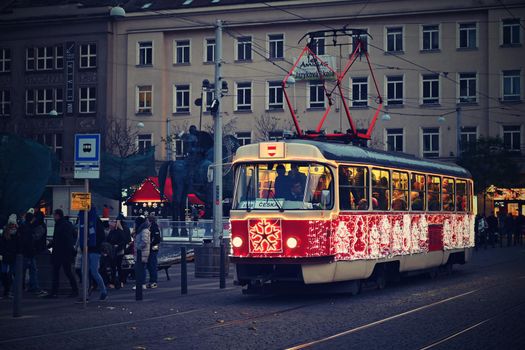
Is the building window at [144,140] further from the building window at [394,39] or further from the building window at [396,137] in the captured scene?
the building window at [394,39]

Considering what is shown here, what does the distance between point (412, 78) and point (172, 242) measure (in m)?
28.9

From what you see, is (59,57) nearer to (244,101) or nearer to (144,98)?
(144,98)

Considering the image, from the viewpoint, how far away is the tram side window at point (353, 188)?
794 inches

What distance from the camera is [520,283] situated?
78.5 ft

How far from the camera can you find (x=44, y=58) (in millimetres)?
72812

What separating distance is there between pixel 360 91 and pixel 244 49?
8.46 meters

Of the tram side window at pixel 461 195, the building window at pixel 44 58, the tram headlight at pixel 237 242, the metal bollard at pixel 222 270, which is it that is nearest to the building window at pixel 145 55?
the building window at pixel 44 58

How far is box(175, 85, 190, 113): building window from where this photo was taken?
231ft

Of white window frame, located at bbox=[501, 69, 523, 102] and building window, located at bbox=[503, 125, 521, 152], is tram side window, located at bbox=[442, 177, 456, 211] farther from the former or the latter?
white window frame, located at bbox=[501, 69, 523, 102]

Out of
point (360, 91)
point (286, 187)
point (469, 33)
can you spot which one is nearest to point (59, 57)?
point (360, 91)

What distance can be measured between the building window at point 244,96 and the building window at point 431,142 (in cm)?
1188

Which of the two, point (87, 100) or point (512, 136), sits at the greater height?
point (87, 100)

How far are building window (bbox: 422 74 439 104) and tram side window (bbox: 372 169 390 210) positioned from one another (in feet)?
144

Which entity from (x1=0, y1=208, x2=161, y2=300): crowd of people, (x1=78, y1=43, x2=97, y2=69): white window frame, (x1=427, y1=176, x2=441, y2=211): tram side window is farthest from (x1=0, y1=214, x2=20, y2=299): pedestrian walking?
(x1=78, y1=43, x2=97, y2=69): white window frame
